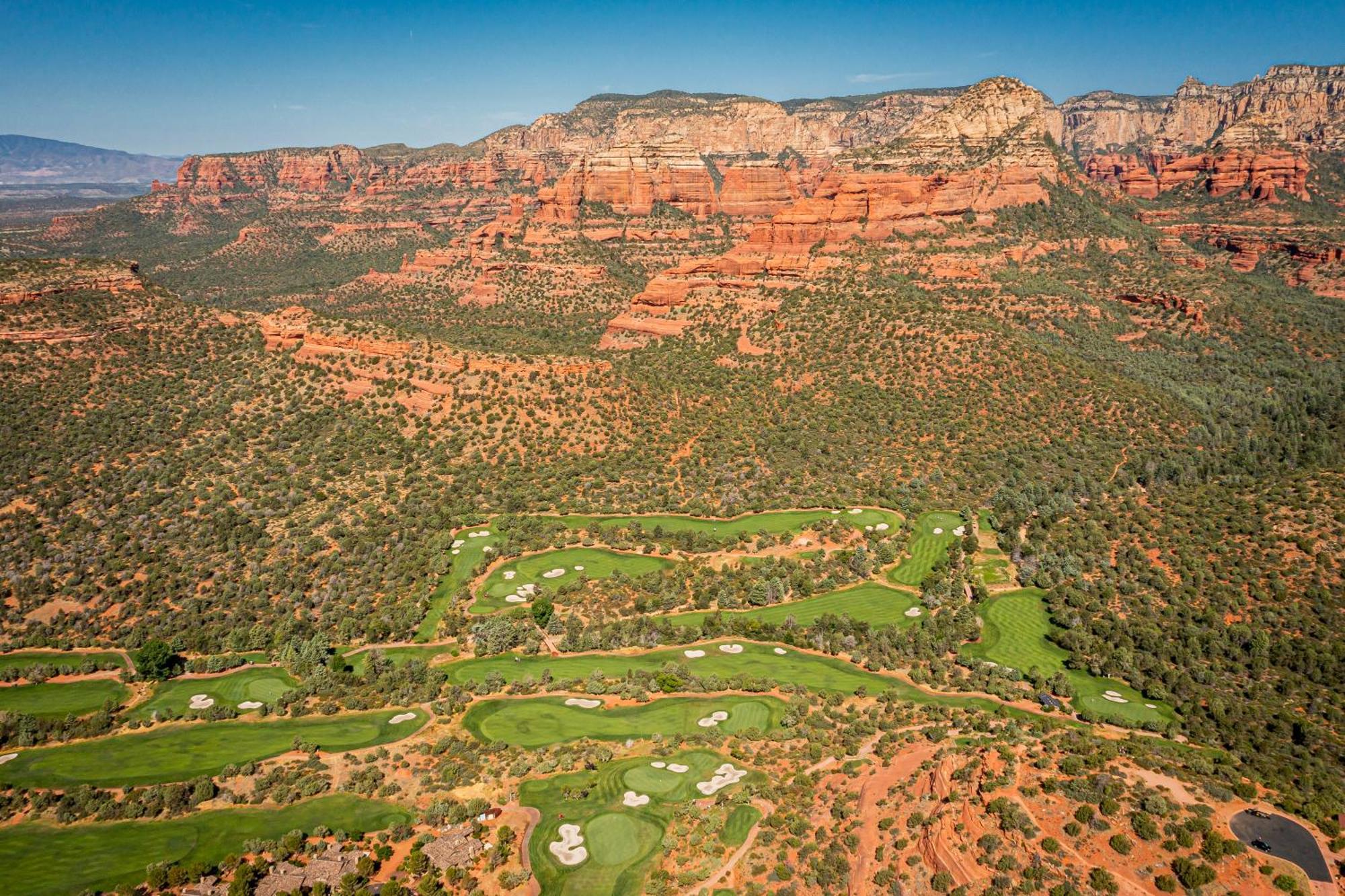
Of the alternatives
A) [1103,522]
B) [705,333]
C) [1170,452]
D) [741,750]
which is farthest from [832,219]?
[741,750]

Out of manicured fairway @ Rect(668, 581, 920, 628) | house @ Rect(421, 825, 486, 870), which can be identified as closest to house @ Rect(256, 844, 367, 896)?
house @ Rect(421, 825, 486, 870)

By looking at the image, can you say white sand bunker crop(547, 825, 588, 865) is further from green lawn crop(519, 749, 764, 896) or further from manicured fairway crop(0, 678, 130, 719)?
manicured fairway crop(0, 678, 130, 719)

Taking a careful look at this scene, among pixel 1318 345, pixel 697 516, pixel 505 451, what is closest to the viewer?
pixel 697 516

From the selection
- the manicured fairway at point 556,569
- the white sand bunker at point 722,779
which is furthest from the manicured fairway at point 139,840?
the manicured fairway at point 556,569

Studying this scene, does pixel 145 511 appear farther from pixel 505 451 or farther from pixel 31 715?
pixel 505 451

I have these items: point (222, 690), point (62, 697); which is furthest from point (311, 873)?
point (62, 697)
